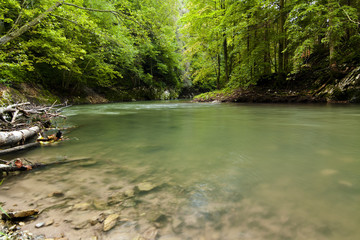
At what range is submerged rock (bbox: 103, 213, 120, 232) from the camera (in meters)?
1.10

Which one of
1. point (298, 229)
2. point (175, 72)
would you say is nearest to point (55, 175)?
point (298, 229)

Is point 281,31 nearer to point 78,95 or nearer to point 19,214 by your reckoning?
point 19,214

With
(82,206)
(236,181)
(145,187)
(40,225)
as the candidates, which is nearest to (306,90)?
(236,181)

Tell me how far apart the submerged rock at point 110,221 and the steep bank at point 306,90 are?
10153 millimetres

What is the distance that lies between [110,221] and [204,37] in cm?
1466

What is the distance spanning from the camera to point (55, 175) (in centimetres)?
182

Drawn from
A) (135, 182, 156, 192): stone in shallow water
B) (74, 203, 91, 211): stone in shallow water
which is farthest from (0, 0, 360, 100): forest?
(135, 182, 156, 192): stone in shallow water

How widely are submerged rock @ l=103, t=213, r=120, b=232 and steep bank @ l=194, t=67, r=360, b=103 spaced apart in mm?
10153

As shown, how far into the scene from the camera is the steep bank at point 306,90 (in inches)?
311

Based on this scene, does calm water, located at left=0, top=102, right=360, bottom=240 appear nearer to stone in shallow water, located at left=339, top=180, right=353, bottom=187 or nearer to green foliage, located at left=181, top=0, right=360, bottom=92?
stone in shallow water, located at left=339, top=180, right=353, bottom=187

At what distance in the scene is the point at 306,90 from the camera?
9656 millimetres

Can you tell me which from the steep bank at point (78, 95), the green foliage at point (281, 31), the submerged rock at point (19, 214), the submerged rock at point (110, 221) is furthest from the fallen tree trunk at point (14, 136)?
the green foliage at point (281, 31)

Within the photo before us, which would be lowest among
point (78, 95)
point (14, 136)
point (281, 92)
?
point (14, 136)

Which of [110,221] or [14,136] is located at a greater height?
[14,136]
